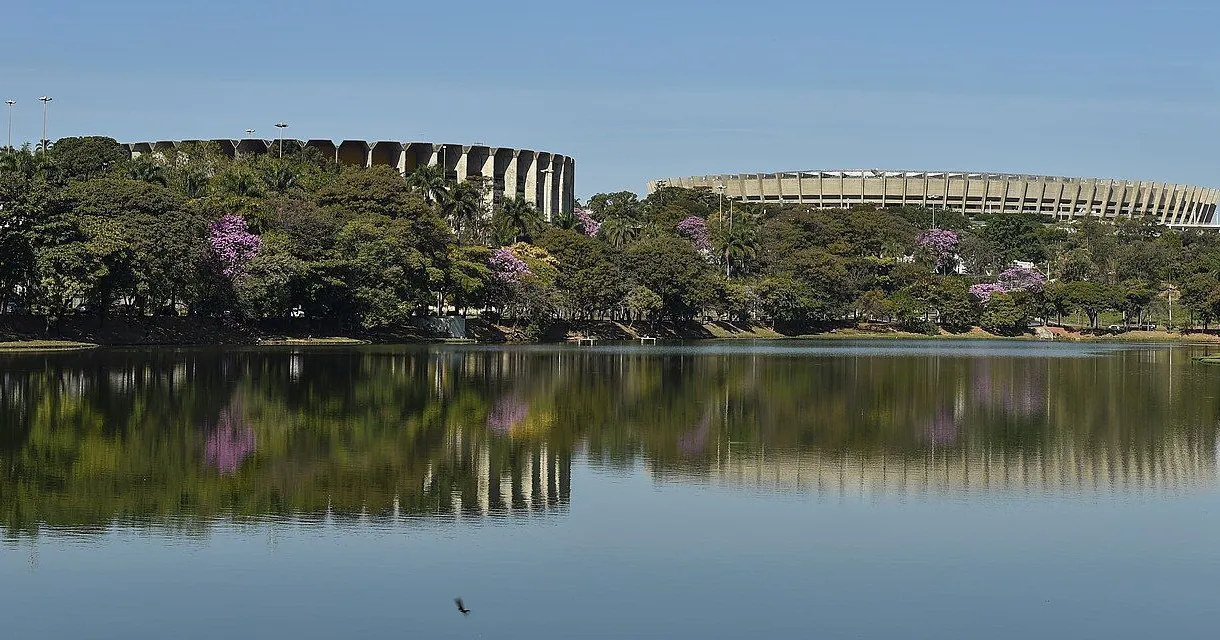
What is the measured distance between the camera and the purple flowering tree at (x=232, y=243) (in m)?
84.6

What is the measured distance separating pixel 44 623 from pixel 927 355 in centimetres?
7239

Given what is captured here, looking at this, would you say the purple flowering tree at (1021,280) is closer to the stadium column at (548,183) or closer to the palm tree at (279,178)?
→ the stadium column at (548,183)

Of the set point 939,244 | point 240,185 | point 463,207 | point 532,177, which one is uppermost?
point 532,177

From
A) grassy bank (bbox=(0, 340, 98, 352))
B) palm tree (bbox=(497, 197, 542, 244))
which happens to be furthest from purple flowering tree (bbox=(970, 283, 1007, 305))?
grassy bank (bbox=(0, 340, 98, 352))

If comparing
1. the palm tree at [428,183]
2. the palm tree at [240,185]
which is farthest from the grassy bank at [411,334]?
the palm tree at [428,183]

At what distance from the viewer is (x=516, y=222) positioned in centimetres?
11600

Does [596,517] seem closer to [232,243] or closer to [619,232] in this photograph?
[232,243]

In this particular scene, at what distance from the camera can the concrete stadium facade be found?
481 feet

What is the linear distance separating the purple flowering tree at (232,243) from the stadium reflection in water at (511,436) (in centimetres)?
2455

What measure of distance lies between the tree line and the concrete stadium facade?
4125 millimetres

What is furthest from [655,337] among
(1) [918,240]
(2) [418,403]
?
(2) [418,403]

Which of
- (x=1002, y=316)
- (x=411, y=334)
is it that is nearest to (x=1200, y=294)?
(x=1002, y=316)

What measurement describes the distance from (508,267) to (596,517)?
3205 inches

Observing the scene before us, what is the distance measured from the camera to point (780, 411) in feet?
132
